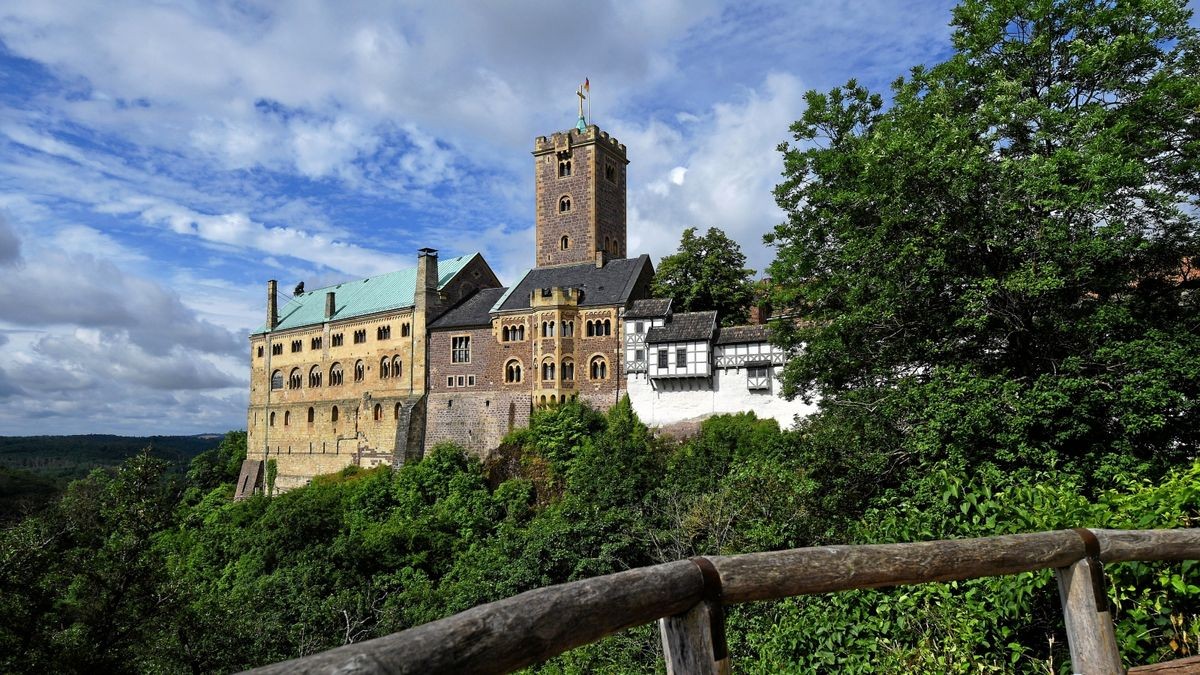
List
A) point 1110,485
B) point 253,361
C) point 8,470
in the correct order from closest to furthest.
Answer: point 1110,485, point 253,361, point 8,470

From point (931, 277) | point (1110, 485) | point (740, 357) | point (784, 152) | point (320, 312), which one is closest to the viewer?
point (1110, 485)

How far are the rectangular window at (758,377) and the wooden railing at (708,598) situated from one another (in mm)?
30127

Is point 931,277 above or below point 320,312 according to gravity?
below

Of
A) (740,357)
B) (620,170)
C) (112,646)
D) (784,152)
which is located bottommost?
(112,646)

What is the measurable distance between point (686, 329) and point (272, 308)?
115ft

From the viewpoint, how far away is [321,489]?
42.5m

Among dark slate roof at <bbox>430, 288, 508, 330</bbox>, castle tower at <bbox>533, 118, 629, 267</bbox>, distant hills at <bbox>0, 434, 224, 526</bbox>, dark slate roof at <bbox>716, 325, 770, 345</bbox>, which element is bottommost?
distant hills at <bbox>0, 434, 224, 526</bbox>

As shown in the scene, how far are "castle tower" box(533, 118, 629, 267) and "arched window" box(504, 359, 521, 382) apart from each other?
6.93 m

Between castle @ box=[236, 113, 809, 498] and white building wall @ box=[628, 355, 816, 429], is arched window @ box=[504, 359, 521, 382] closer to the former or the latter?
castle @ box=[236, 113, 809, 498]

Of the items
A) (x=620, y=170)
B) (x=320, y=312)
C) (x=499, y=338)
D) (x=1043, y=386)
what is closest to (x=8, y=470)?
(x=320, y=312)

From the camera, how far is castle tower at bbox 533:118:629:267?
144 feet

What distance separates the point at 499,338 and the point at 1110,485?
107 feet

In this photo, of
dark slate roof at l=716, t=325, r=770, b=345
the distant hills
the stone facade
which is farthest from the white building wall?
the distant hills

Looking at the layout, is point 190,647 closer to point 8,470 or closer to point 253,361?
point 253,361
